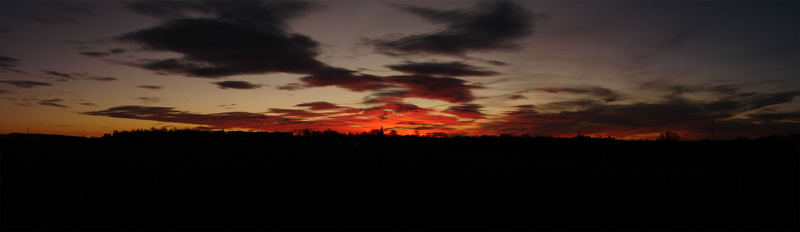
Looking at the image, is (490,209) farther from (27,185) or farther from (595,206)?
(27,185)

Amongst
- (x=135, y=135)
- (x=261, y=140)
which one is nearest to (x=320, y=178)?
(x=261, y=140)

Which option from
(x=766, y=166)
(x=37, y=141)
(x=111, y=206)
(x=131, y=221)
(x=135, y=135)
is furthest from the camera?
(x=135, y=135)

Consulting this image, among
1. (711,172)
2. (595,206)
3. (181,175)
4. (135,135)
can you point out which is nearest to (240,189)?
(181,175)

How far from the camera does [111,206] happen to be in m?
9.21

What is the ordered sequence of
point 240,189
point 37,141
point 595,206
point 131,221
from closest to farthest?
1. point 131,221
2. point 595,206
3. point 240,189
4. point 37,141

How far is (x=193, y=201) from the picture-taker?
973 cm

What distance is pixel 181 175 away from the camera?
44.5ft

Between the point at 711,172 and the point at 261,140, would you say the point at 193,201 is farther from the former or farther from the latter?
the point at 261,140

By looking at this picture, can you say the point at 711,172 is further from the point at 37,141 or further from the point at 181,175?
the point at 37,141

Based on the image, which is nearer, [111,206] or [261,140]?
[111,206]

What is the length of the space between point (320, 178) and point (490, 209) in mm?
5736

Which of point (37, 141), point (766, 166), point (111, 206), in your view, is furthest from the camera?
point (37, 141)

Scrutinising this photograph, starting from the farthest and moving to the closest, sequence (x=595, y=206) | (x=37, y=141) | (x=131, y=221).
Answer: (x=37, y=141) < (x=595, y=206) < (x=131, y=221)

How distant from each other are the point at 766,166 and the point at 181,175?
21.4 metres
